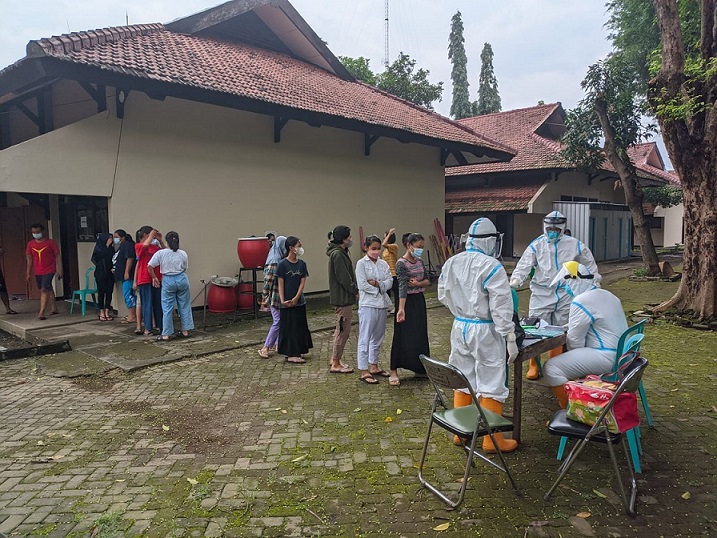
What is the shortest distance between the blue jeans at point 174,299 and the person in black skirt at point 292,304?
1.98m

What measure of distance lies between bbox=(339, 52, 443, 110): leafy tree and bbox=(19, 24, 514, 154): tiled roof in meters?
12.5

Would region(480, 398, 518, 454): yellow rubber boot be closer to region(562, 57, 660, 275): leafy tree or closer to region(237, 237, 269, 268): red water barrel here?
region(237, 237, 269, 268): red water barrel

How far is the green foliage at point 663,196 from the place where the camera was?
23.3 m

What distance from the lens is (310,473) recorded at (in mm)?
3670

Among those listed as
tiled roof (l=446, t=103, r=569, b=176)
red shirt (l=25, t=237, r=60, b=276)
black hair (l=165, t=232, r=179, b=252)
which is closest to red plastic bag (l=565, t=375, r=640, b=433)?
black hair (l=165, t=232, r=179, b=252)

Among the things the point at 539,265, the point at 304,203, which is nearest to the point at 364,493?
the point at 539,265

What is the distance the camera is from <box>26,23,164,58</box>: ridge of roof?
23.9ft

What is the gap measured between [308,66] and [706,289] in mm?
11790

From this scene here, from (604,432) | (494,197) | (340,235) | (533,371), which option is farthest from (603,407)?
(494,197)

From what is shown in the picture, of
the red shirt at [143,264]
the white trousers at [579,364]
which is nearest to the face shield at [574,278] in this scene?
the white trousers at [579,364]

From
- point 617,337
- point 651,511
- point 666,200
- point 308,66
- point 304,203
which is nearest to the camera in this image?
point 651,511

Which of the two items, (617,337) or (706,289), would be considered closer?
(617,337)

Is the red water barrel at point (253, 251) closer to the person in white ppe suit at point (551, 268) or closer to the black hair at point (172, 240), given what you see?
the black hair at point (172, 240)

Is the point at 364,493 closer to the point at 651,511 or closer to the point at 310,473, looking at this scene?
the point at 310,473
